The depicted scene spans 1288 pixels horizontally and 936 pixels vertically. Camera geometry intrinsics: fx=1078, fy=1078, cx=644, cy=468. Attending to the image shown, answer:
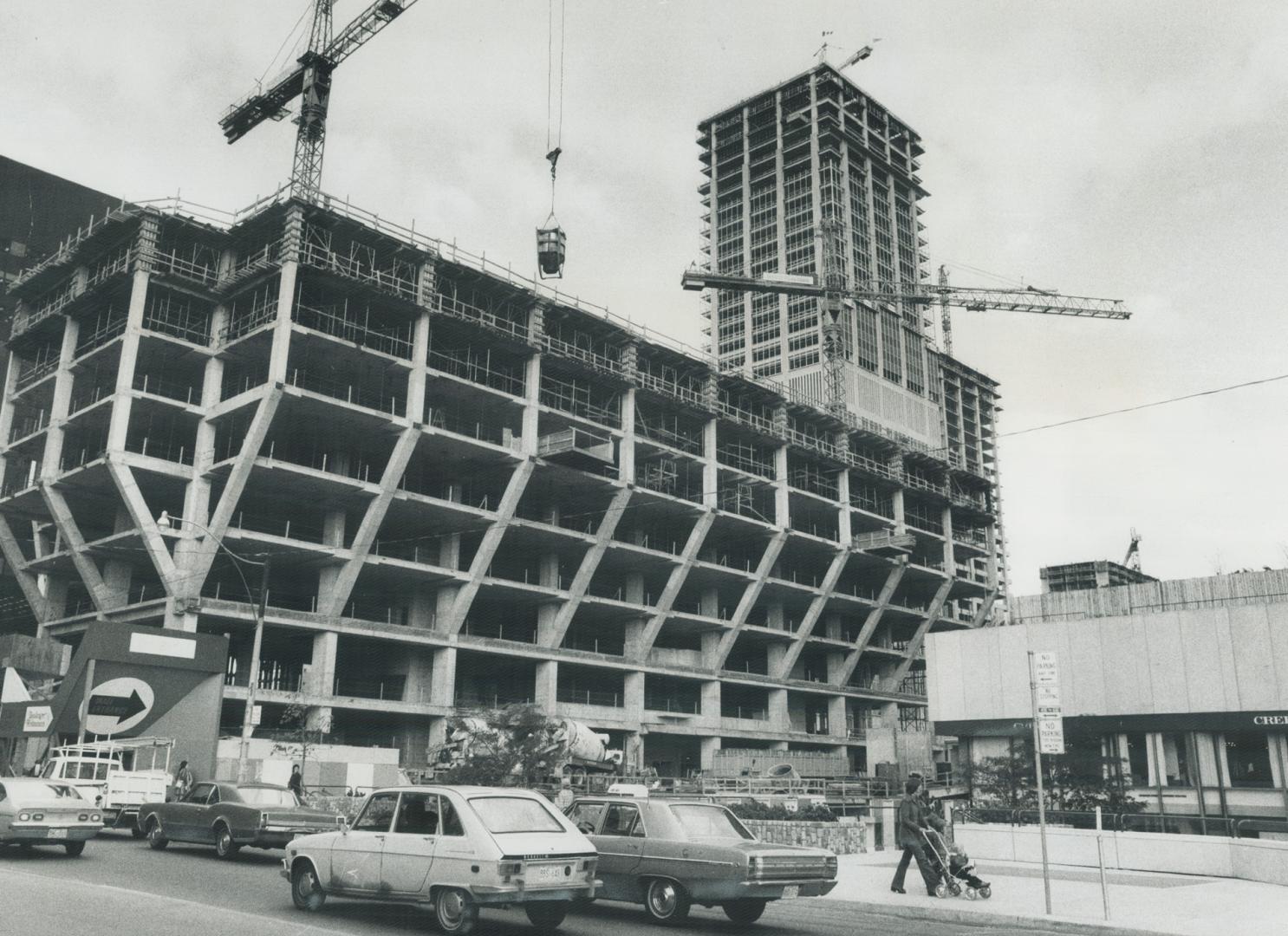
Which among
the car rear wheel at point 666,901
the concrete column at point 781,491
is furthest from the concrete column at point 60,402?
the car rear wheel at point 666,901

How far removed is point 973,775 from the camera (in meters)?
39.0

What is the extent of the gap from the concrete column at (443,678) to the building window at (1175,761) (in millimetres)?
33638

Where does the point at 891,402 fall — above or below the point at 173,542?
above

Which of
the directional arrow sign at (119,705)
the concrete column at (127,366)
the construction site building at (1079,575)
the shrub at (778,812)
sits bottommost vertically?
the shrub at (778,812)

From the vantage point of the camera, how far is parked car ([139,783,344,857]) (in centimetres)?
1983

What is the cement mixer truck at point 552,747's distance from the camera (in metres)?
36.6

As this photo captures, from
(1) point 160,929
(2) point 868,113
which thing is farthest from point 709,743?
(2) point 868,113

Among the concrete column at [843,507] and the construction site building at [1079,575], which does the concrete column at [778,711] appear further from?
the construction site building at [1079,575]

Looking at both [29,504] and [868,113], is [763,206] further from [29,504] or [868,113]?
[29,504]

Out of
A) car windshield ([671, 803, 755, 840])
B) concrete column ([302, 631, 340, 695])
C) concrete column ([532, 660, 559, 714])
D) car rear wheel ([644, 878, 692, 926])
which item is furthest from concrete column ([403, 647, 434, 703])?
car rear wheel ([644, 878, 692, 926])

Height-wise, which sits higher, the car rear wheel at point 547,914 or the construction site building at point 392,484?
the construction site building at point 392,484

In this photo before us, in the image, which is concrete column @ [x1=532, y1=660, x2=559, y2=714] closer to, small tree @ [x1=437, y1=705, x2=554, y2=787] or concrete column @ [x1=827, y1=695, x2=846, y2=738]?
small tree @ [x1=437, y1=705, x2=554, y2=787]

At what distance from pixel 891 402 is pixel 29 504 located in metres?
113

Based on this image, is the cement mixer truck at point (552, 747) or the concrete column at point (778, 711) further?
the concrete column at point (778, 711)
